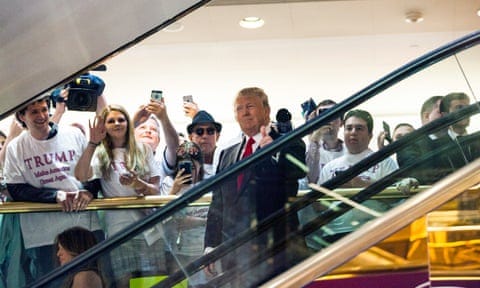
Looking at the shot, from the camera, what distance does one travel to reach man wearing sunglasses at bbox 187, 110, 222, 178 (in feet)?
14.9

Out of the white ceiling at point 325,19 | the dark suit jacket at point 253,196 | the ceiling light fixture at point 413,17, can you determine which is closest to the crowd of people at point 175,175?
the dark suit jacket at point 253,196

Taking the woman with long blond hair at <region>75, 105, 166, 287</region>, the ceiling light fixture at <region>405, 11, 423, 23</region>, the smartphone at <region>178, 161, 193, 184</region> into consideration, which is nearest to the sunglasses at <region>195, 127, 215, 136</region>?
the smartphone at <region>178, 161, 193, 184</region>

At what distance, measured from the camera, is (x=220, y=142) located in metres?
4.78

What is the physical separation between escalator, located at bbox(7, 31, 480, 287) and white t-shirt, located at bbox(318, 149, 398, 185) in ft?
0.10

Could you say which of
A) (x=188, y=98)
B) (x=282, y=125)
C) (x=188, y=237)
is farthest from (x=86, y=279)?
(x=188, y=98)

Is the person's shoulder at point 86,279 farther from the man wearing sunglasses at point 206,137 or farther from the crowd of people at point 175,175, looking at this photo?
the man wearing sunglasses at point 206,137

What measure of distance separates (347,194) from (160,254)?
0.77 metres

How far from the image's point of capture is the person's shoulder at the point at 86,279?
2533mm

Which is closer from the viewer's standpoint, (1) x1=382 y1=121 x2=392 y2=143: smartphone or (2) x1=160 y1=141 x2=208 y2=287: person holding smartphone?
(2) x1=160 y1=141 x2=208 y2=287: person holding smartphone

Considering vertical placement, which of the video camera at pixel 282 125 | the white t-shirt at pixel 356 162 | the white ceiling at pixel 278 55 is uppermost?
the white ceiling at pixel 278 55

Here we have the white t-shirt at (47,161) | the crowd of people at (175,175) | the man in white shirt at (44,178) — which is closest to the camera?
the crowd of people at (175,175)

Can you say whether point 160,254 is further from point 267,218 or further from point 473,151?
point 473,151

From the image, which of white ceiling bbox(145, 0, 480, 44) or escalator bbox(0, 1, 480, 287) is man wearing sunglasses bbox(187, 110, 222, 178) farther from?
escalator bbox(0, 1, 480, 287)

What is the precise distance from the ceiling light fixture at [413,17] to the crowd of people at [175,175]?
224 cm
